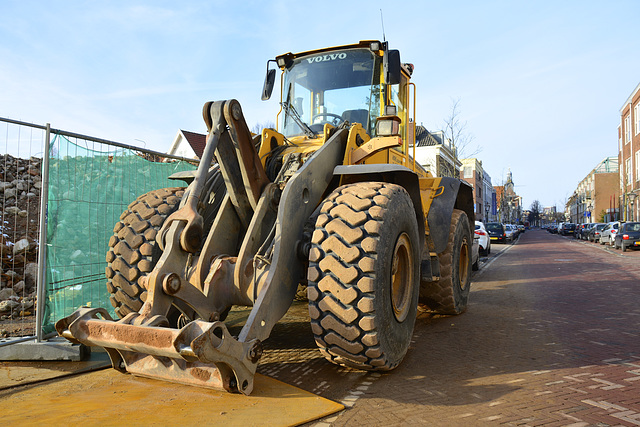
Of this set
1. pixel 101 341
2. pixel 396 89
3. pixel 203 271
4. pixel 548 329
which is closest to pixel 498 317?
pixel 548 329

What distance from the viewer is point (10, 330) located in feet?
18.9

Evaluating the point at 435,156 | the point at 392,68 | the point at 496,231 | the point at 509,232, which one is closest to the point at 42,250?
the point at 392,68

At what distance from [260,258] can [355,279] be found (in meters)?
0.82

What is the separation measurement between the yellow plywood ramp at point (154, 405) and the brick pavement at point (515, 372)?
30 cm

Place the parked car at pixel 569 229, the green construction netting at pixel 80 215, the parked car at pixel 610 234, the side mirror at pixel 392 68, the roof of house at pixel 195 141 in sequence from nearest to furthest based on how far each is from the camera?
the green construction netting at pixel 80 215
the side mirror at pixel 392 68
the parked car at pixel 610 234
the roof of house at pixel 195 141
the parked car at pixel 569 229

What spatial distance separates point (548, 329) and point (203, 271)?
4475mm

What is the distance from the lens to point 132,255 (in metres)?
4.26

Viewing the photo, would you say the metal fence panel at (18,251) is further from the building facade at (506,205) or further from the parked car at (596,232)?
the building facade at (506,205)

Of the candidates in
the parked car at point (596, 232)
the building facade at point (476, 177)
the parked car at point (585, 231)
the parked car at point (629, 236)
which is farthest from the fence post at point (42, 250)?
the building facade at point (476, 177)

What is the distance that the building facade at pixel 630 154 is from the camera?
4328 cm

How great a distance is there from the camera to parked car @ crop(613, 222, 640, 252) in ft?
78.5

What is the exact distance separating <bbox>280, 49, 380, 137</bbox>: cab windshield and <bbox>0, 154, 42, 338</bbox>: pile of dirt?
12.2ft

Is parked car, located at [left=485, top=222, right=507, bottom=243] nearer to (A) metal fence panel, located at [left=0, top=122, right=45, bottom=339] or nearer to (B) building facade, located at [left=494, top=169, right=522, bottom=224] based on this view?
(A) metal fence panel, located at [left=0, top=122, right=45, bottom=339]

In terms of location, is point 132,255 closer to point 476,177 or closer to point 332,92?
point 332,92
